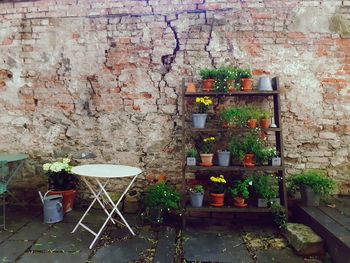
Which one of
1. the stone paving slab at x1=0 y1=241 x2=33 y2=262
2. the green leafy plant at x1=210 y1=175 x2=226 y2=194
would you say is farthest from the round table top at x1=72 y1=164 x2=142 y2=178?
the green leafy plant at x1=210 y1=175 x2=226 y2=194

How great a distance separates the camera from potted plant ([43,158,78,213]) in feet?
12.7

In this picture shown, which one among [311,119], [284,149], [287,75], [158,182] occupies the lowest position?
[158,182]

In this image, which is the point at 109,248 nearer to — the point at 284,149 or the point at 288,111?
the point at 284,149

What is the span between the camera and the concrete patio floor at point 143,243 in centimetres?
279

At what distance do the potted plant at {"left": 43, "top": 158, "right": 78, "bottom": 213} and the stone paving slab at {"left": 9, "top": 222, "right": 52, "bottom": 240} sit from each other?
0.42 metres

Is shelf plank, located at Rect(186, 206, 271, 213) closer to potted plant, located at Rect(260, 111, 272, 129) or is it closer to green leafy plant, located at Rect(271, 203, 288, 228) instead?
green leafy plant, located at Rect(271, 203, 288, 228)

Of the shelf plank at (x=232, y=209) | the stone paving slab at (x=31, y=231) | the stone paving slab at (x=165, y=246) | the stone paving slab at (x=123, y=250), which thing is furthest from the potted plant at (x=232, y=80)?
the stone paving slab at (x=31, y=231)

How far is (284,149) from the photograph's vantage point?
13.0ft

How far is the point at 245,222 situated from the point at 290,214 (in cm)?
56

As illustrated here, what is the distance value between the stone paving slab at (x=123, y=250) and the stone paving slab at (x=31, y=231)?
83 cm

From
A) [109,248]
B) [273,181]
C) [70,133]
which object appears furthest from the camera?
[70,133]

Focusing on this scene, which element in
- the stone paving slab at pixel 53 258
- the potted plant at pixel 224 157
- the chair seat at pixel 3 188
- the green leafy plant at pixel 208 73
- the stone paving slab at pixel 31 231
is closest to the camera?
the stone paving slab at pixel 53 258

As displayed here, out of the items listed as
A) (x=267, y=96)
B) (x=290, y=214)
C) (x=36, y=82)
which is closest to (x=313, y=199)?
(x=290, y=214)

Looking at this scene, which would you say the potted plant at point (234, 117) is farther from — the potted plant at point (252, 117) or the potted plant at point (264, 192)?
the potted plant at point (264, 192)
